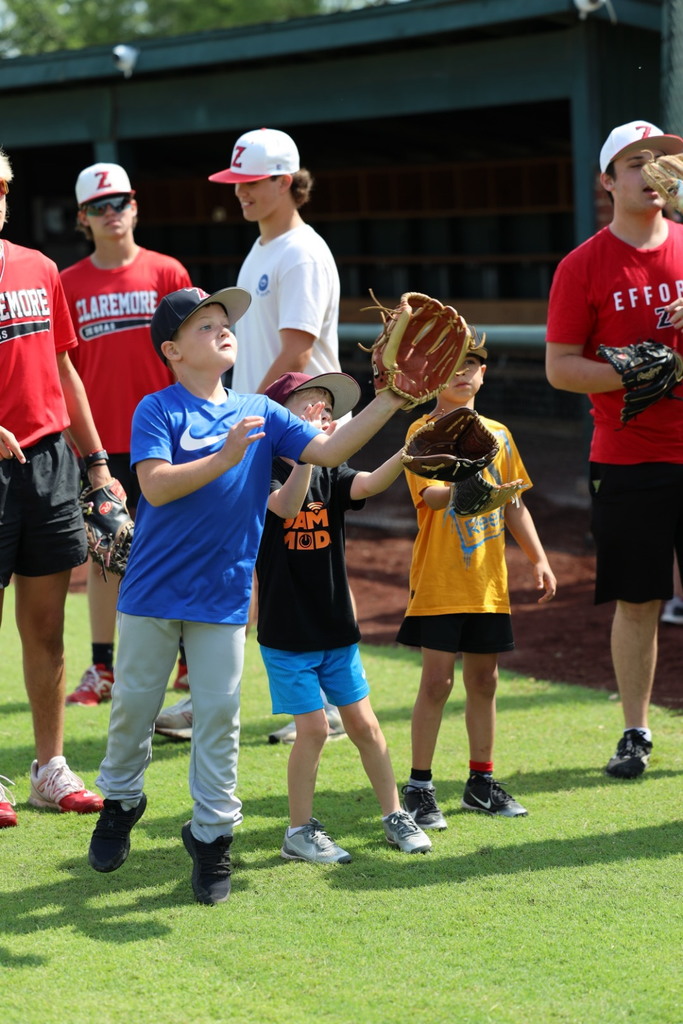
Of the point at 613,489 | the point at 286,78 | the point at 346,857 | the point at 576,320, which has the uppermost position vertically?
the point at 286,78

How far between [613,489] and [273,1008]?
2.50 metres

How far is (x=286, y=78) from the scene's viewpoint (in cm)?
1111

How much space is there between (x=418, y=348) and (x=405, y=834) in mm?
1539

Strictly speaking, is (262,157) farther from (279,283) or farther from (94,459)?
(94,459)

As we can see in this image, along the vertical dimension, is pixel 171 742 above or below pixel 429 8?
below

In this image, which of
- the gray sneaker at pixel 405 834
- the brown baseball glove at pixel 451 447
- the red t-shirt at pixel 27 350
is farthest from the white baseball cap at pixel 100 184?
the gray sneaker at pixel 405 834

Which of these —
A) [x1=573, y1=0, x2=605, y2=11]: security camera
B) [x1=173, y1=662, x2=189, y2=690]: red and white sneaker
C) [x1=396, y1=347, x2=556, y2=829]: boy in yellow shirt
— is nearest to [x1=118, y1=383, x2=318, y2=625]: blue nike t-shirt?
[x1=396, y1=347, x2=556, y2=829]: boy in yellow shirt

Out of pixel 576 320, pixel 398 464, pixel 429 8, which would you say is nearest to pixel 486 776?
pixel 398 464

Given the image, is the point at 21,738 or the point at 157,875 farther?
the point at 21,738

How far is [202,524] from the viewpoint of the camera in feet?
11.5

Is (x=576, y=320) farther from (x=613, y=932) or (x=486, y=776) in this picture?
(x=613, y=932)

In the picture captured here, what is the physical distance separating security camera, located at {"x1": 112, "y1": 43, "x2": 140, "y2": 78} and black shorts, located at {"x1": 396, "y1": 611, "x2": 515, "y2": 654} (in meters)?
8.24

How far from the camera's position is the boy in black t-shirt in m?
3.91

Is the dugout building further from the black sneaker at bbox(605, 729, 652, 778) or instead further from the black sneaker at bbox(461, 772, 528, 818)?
the black sneaker at bbox(461, 772, 528, 818)
